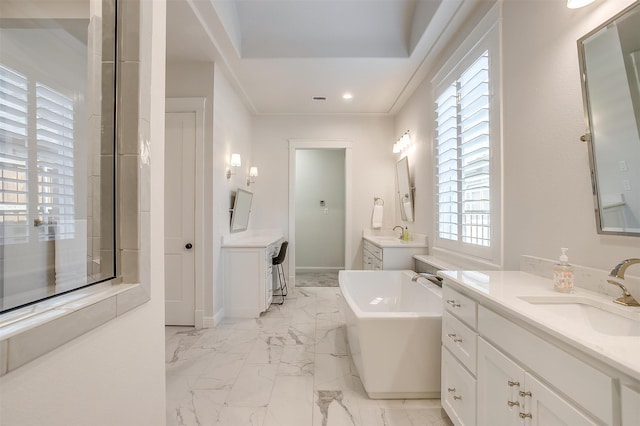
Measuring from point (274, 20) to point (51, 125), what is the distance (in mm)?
2767

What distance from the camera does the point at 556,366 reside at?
85 cm

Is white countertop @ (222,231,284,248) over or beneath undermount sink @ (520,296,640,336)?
over

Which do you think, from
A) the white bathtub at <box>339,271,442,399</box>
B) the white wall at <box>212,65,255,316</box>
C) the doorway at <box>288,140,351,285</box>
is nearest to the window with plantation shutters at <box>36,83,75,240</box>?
the white bathtub at <box>339,271,442,399</box>

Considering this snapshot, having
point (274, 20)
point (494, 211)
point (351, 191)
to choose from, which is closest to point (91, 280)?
point (494, 211)

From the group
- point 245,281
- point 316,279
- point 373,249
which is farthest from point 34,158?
point 316,279

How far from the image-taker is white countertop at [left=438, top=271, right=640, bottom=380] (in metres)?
0.68

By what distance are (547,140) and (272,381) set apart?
2395 mm

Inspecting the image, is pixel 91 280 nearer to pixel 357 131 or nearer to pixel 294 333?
pixel 294 333

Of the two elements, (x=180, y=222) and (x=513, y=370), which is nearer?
(x=513, y=370)

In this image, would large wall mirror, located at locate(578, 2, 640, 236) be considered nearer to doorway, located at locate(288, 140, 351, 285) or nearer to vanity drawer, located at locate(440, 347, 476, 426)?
vanity drawer, located at locate(440, 347, 476, 426)

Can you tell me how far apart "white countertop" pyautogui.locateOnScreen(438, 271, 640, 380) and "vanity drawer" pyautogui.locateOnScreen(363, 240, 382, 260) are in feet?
5.94

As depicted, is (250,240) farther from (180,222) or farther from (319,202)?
(319,202)

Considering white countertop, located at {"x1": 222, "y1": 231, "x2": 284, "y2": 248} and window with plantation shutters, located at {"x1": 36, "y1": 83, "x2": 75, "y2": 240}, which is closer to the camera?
window with plantation shutters, located at {"x1": 36, "y1": 83, "x2": 75, "y2": 240}

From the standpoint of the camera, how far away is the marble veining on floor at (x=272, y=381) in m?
1.68
